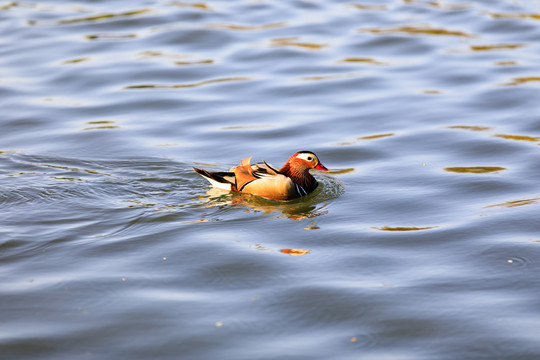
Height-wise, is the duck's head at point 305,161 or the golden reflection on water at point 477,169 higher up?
the duck's head at point 305,161

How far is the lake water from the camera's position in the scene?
6.64 metres

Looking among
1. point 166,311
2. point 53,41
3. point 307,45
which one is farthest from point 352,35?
point 166,311

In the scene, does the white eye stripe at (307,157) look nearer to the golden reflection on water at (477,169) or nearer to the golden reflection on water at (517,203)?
the golden reflection on water at (477,169)

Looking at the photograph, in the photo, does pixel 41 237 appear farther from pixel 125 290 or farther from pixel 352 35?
pixel 352 35

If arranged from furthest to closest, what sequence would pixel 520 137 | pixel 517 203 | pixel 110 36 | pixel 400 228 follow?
pixel 110 36, pixel 520 137, pixel 517 203, pixel 400 228

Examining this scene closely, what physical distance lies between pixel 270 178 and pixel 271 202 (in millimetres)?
287

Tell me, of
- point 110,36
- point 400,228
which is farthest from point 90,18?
point 400,228

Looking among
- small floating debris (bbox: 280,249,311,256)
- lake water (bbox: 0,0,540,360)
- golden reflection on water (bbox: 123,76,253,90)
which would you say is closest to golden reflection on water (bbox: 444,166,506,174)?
lake water (bbox: 0,0,540,360)

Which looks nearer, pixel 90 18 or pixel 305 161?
pixel 305 161

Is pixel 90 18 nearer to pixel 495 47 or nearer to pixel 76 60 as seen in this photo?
pixel 76 60

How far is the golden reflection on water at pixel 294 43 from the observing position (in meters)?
18.1

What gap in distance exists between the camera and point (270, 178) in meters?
9.91

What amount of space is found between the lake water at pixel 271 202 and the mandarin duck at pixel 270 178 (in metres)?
0.17

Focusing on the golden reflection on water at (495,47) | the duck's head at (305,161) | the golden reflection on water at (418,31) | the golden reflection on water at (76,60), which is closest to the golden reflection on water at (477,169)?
the duck's head at (305,161)
